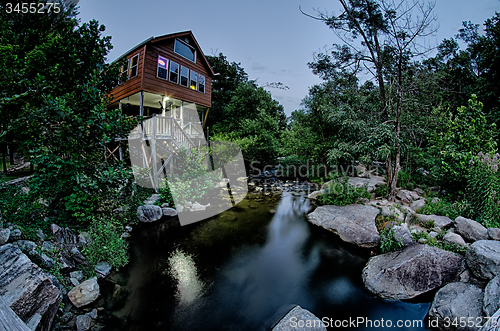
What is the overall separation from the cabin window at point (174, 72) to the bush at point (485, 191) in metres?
16.9

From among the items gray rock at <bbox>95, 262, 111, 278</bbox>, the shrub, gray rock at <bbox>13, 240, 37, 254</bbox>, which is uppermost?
gray rock at <bbox>13, 240, 37, 254</bbox>

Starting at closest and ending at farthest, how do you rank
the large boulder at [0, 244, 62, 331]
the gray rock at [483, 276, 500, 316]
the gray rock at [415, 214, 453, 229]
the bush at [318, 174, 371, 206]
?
1. the large boulder at [0, 244, 62, 331]
2. the gray rock at [483, 276, 500, 316]
3. the gray rock at [415, 214, 453, 229]
4. the bush at [318, 174, 371, 206]

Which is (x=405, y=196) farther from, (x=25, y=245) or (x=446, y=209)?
(x=25, y=245)

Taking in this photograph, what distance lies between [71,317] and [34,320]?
35.0 inches

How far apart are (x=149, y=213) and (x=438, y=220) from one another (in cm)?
1151

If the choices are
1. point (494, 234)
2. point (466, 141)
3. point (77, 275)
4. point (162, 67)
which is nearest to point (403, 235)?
point (494, 234)

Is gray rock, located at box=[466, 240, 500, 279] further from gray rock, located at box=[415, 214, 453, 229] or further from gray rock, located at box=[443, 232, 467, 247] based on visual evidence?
gray rock, located at box=[415, 214, 453, 229]

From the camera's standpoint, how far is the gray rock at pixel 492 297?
155 inches

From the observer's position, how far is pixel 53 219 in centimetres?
622

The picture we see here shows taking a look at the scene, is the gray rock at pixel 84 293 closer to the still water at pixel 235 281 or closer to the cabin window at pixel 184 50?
the still water at pixel 235 281

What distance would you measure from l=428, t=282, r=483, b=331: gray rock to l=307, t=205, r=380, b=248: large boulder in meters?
2.68

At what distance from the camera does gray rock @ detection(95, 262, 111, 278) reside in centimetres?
582

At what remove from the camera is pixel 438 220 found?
7.68 meters

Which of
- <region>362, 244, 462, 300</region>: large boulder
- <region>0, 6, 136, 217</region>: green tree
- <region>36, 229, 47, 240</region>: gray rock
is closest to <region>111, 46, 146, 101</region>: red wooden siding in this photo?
<region>0, 6, 136, 217</region>: green tree
